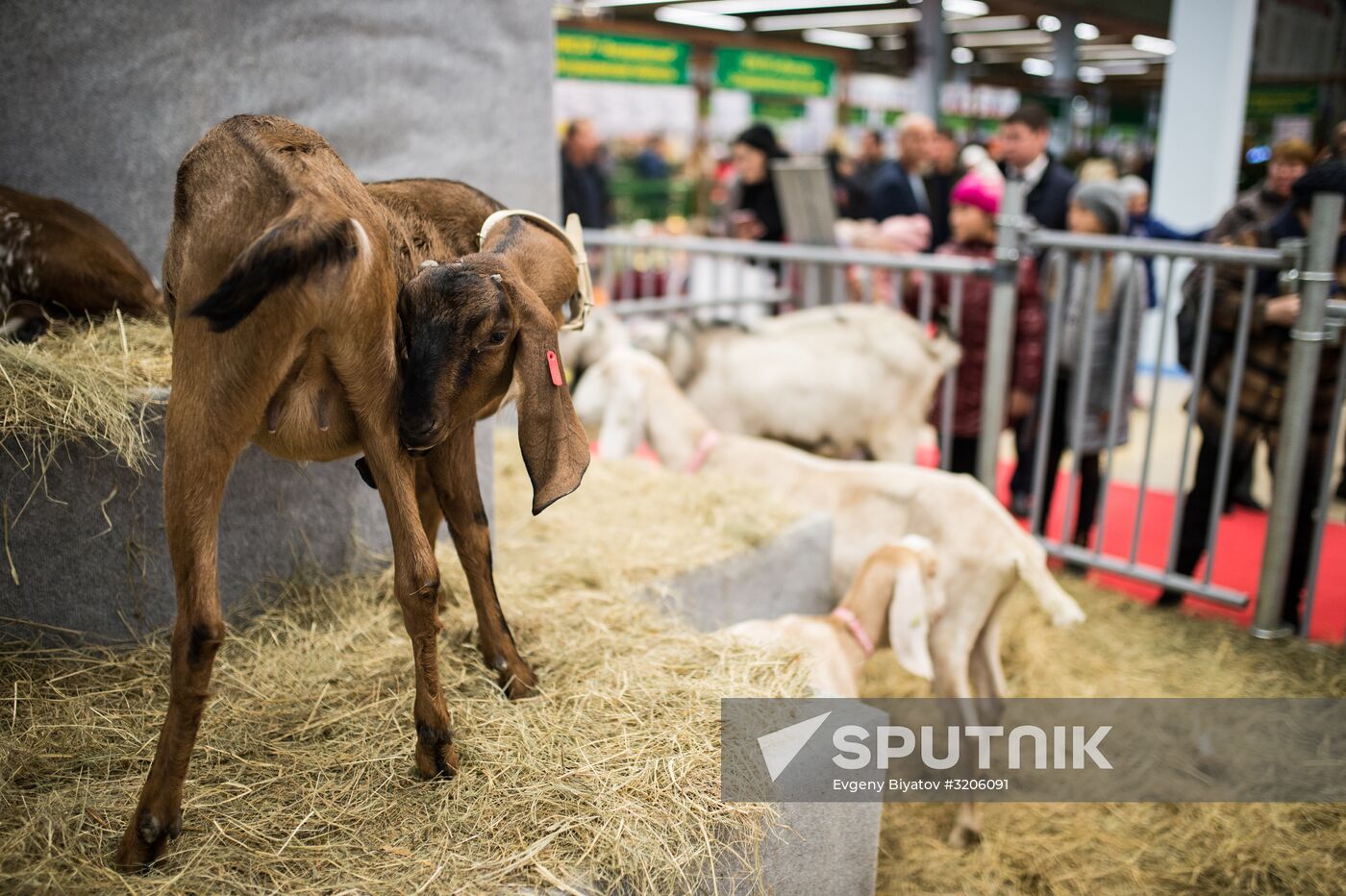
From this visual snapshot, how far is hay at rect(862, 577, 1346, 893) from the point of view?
2908mm

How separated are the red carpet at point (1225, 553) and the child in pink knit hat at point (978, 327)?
875mm

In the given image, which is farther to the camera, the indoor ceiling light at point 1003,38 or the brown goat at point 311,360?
the indoor ceiling light at point 1003,38

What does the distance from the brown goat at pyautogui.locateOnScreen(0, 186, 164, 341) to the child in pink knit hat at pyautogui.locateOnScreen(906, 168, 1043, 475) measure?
3.66 meters

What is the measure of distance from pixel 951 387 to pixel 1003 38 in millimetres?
16582

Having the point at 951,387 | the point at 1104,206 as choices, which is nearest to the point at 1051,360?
the point at 951,387

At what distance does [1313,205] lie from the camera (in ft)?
12.2

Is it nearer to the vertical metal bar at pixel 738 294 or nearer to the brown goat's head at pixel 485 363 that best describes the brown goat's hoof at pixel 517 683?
the brown goat's head at pixel 485 363

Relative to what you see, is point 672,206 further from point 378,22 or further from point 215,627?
point 215,627

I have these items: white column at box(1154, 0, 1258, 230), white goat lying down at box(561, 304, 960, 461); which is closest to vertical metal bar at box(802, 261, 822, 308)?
white goat lying down at box(561, 304, 960, 461)

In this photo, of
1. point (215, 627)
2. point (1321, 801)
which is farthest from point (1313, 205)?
point (215, 627)

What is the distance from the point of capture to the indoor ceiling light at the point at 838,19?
50.2 feet

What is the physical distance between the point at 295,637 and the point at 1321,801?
124 inches

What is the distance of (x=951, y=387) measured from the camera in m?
5.05

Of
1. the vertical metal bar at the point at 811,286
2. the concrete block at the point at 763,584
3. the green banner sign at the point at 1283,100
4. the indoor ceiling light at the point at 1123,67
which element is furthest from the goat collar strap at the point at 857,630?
the indoor ceiling light at the point at 1123,67
